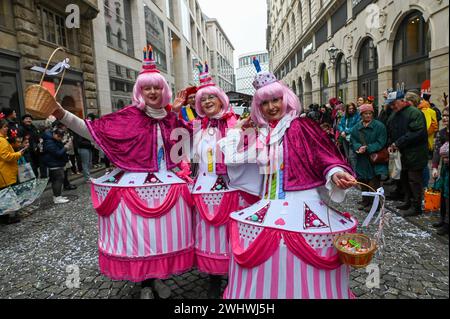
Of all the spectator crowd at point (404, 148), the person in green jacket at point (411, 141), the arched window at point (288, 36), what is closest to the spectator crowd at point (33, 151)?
the spectator crowd at point (404, 148)

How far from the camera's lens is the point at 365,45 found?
1323 cm

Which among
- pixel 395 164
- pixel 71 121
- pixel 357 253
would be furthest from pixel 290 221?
pixel 395 164

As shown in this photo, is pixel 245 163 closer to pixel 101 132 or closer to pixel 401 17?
pixel 101 132

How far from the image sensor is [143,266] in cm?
226

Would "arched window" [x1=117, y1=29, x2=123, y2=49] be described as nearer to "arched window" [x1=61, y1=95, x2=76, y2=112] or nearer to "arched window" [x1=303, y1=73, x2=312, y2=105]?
"arched window" [x1=61, y1=95, x2=76, y2=112]

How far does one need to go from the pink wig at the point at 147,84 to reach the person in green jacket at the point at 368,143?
3.46 meters

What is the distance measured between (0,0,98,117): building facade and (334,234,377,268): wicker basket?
610cm

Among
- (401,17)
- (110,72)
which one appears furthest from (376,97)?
(110,72)

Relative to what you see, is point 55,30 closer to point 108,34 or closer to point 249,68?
point 108,34

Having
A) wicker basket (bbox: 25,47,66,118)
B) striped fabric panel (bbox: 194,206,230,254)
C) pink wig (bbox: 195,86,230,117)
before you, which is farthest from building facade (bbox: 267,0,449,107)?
wicker basket (bbox: 25,47,66,118)

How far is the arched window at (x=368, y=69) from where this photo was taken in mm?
12123

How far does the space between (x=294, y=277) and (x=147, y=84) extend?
171 cm

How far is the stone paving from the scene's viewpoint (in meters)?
2.44

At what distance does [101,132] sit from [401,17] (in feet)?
31.8
